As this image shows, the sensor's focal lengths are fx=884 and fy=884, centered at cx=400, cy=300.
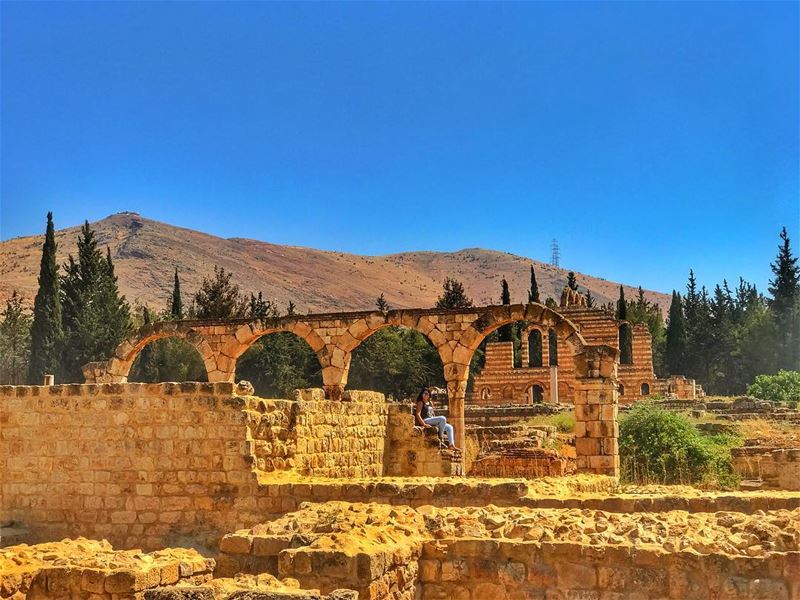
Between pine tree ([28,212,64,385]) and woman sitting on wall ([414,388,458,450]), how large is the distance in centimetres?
2861

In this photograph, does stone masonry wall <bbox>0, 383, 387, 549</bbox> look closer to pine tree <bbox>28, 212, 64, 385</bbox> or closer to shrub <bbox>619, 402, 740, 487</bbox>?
shrub <bbox>619, 402, 740, 487</bbox>

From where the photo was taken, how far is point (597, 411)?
48.8 feet

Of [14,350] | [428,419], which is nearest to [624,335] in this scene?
[14,350]

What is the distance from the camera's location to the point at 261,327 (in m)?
19.7

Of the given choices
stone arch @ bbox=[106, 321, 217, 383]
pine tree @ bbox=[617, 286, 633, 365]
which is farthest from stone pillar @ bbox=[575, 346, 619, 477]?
pine tree @ bbox=[617, 286, 633, 365]

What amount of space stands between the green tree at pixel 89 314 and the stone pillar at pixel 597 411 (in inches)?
1120

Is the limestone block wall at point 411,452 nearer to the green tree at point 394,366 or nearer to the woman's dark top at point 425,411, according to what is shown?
the woman's dark top at point 425,411

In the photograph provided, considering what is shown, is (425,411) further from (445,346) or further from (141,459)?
(141,459)

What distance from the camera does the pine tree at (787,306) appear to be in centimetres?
4681

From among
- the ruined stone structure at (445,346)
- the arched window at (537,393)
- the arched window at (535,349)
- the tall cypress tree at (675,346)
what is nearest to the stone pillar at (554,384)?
the arched window at (537,393)

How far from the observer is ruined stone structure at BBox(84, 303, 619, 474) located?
14.8m

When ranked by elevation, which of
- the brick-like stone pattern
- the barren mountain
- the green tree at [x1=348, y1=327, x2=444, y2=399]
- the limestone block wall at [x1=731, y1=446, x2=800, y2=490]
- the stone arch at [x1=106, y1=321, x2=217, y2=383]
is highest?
the barren mountain

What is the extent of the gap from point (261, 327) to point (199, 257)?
83710 mm

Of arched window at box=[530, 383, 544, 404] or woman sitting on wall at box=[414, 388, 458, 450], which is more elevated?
arched window at box=[530, 383, 544, 404]
